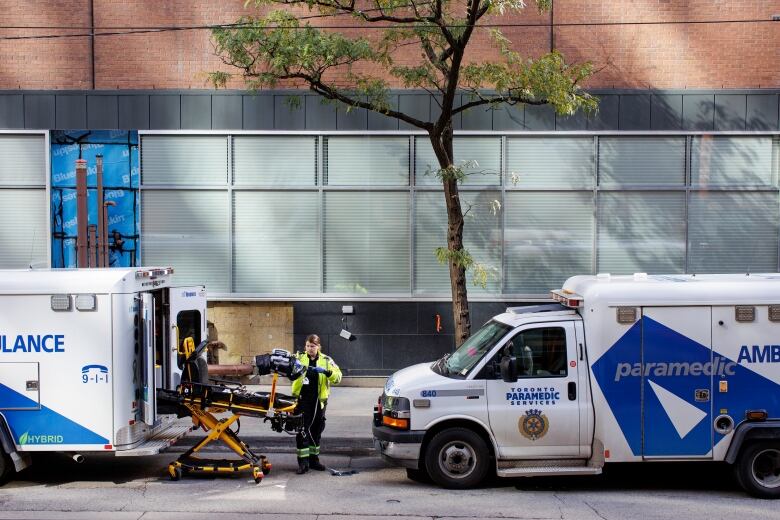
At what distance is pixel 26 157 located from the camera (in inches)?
646

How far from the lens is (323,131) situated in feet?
53.3

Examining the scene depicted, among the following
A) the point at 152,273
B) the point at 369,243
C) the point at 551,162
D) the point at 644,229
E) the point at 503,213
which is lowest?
the point at 152,273

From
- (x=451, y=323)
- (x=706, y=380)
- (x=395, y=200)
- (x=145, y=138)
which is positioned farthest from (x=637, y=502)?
(x=145, y=138)

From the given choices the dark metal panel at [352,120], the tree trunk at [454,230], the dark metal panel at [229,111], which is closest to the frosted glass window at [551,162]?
the dark metal panel at [352,120]

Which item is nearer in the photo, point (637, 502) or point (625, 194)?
point (637, 502)

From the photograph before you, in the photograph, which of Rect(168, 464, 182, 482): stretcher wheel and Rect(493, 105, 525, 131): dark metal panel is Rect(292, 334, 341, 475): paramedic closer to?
Rect(168, 464, 182, 482): stretcher wheel

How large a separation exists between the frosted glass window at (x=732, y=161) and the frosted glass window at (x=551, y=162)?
1.88 metres

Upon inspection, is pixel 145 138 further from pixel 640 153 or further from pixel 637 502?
pixel 637 502

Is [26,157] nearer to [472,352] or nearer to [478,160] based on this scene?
[478,160]

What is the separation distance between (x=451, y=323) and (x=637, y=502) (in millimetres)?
7123

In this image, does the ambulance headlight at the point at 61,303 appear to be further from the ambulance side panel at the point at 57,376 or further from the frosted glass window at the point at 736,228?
the frosted glass window at the point at 736,228

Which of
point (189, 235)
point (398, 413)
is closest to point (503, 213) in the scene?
point (189, 235)

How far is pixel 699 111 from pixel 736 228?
85.5 inches

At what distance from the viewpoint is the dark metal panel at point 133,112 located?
53.2ft
